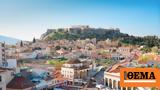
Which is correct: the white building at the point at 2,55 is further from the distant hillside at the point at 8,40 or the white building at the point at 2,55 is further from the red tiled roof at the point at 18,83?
the red tiled roof at the point at 18,83

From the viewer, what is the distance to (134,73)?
2.45m

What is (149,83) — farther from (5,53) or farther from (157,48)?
(5,53)

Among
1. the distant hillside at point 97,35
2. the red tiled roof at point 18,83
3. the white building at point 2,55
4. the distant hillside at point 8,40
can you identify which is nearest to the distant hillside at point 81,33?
the distant hillside at point 97,35

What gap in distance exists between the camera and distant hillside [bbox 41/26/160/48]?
371 centimetres

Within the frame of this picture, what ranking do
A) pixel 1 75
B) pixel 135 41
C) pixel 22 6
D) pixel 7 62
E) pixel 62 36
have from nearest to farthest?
1. pixel 1 75
2. pixel 22 6
3. pixel 7 62
4. pixel 135 41
5. pixel 62 36

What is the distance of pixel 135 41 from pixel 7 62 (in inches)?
57.9

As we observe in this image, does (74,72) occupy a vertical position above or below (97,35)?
below

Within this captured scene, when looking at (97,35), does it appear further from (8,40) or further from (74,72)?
(8,40)

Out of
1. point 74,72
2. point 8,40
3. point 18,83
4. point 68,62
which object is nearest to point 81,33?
point 68,62

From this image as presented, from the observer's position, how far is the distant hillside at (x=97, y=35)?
3.71 m

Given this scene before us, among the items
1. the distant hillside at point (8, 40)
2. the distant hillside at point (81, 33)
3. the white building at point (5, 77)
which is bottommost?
the white building at point (5, 77)

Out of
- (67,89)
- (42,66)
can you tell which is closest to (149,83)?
(67,89)

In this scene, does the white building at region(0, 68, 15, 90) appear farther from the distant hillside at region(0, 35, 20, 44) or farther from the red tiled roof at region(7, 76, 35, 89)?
the distant hillside at region(0, 35, 20, 44)

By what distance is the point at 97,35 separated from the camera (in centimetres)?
411
